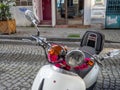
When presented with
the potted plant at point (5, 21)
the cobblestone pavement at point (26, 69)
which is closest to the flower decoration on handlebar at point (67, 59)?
the cobblestone pavement at point (26, 69)

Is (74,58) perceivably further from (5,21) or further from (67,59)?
(5,21)

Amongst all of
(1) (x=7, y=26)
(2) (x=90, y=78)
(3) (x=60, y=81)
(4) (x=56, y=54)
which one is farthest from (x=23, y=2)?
(3) (x=60, y=81)

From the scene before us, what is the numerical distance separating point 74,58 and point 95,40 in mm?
837

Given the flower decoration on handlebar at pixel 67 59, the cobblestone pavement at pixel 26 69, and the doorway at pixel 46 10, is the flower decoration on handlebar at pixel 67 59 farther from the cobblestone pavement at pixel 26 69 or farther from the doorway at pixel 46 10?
the doorway at pixel 46 10

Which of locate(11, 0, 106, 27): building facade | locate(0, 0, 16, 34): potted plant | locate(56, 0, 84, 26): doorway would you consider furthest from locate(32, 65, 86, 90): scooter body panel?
locate(56, 0, 84, 26): doorway

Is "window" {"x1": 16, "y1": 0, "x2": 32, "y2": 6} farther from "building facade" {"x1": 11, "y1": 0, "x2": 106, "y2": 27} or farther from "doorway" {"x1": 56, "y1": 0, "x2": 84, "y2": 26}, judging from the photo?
"doorway" {"x1": 56, "y1": 0, "x2": 84, "y2": 26}

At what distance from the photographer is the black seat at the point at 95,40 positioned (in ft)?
11.2

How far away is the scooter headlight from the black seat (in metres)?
0.73

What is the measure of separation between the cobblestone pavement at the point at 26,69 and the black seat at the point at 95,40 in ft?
1.95

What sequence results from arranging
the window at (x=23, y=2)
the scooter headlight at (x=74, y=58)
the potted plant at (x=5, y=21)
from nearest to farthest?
the scooter headlight at (x=74, y=58)
the potted plant at (x=5, y=21)
the window at (x=23, y=2)

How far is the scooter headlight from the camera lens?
107 inches

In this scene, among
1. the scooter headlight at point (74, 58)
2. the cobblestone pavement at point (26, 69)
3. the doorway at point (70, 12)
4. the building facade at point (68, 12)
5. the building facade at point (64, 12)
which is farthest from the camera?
the doorway at point (70, 12)

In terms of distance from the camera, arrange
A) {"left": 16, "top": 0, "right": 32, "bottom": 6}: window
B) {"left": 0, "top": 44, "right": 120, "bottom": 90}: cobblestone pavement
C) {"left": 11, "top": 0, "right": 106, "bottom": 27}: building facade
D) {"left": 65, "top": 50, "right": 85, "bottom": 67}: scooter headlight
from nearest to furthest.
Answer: {"left": 65, "top": 50, "right": 85, "bottom": 67}: scooter headlight
{"left": 0, "top": 44, "right": 120, "bottom": 90}: cobblestone pavement
{"left": 11, "top": 0, "right": 106, "bottom": 27}: building facade
{"left": 16, "top": 0, "right": 32, "bottom": 6}: window

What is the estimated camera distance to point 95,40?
348 centimetres
